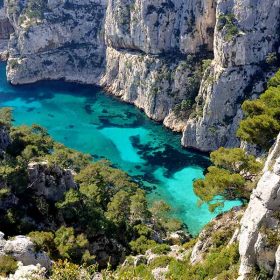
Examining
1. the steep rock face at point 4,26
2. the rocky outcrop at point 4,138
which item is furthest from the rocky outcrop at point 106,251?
the steep rock face at point 4,26

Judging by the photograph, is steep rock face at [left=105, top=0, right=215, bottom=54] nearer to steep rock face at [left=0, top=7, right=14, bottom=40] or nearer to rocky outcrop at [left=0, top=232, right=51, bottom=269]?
steep rock face at [left=0, top=7, right=14, bottom=40]

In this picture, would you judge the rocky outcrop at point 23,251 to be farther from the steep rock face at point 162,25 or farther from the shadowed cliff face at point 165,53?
the steep rock face at point 162,25

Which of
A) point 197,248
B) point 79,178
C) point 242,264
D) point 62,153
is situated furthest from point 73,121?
point 242,264

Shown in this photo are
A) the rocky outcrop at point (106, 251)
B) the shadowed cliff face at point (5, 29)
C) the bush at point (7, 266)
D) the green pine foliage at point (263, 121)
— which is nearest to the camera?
the bush at point (7, 266)

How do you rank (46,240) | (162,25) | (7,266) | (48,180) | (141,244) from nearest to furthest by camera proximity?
(7,266) < (46,240) < (141,244) < (48,180) < (162,25)

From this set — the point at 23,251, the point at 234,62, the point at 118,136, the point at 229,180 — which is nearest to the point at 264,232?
the point at 229,180

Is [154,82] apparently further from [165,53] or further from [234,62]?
[234,62]
